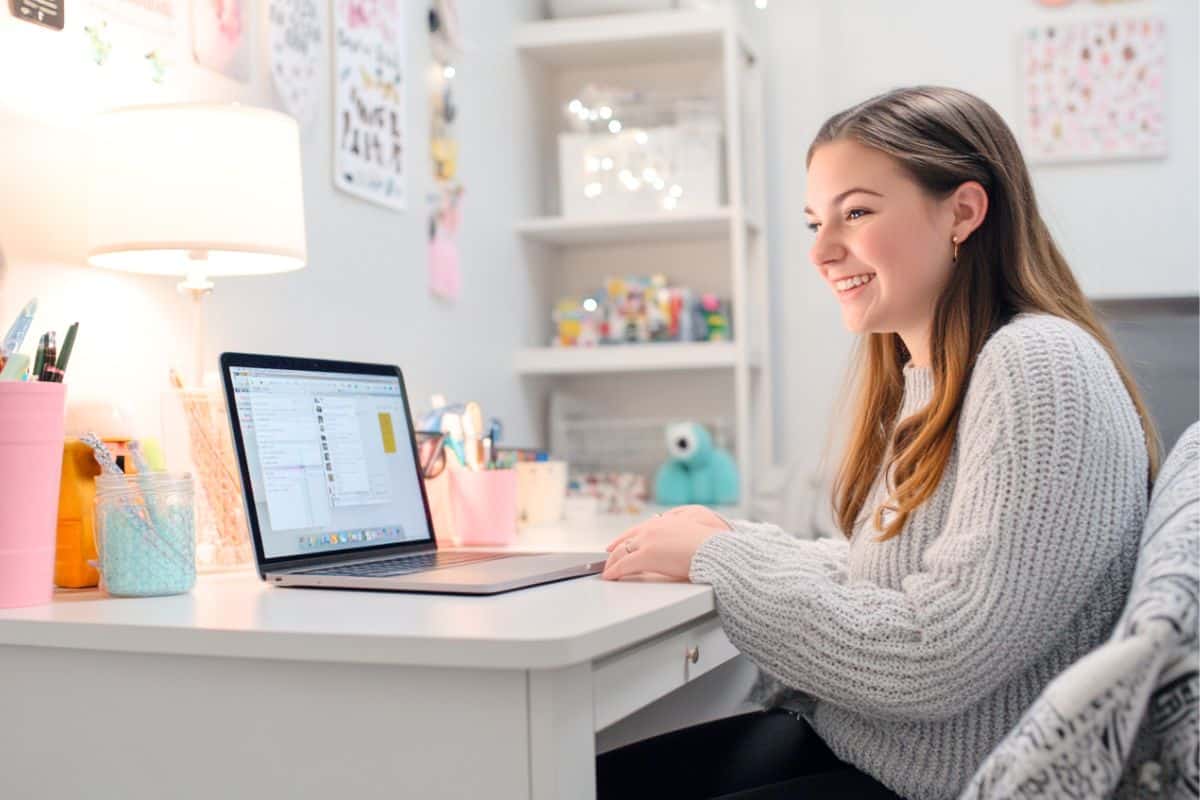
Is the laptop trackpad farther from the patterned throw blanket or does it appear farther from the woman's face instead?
the patterned throw blanket

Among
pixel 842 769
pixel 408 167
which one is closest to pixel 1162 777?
pixel 842 769

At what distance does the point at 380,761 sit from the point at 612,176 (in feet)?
6.71

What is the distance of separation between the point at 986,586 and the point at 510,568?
479mm

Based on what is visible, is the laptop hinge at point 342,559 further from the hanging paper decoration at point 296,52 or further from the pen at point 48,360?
the hanging paper decoration at point 296,52

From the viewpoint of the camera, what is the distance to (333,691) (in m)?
0.89

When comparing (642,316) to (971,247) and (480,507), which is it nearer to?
(480,507)

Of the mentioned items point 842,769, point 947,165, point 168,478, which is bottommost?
point 842,769

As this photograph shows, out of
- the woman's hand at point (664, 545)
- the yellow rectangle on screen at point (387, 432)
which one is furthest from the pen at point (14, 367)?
the woman's hand at point (664, 545)

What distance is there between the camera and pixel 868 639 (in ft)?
3.20

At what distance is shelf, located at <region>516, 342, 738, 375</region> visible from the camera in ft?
8.72

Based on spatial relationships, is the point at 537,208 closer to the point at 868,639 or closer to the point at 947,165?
→ the point at 947,165

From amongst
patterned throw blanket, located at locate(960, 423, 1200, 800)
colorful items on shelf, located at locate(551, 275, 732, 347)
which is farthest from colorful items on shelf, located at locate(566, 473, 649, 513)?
patterned throw blanket, located at locate(960, 423, 1200, 800)

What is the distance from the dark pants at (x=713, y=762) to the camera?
123cm

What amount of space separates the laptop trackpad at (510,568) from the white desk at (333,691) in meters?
0.06
